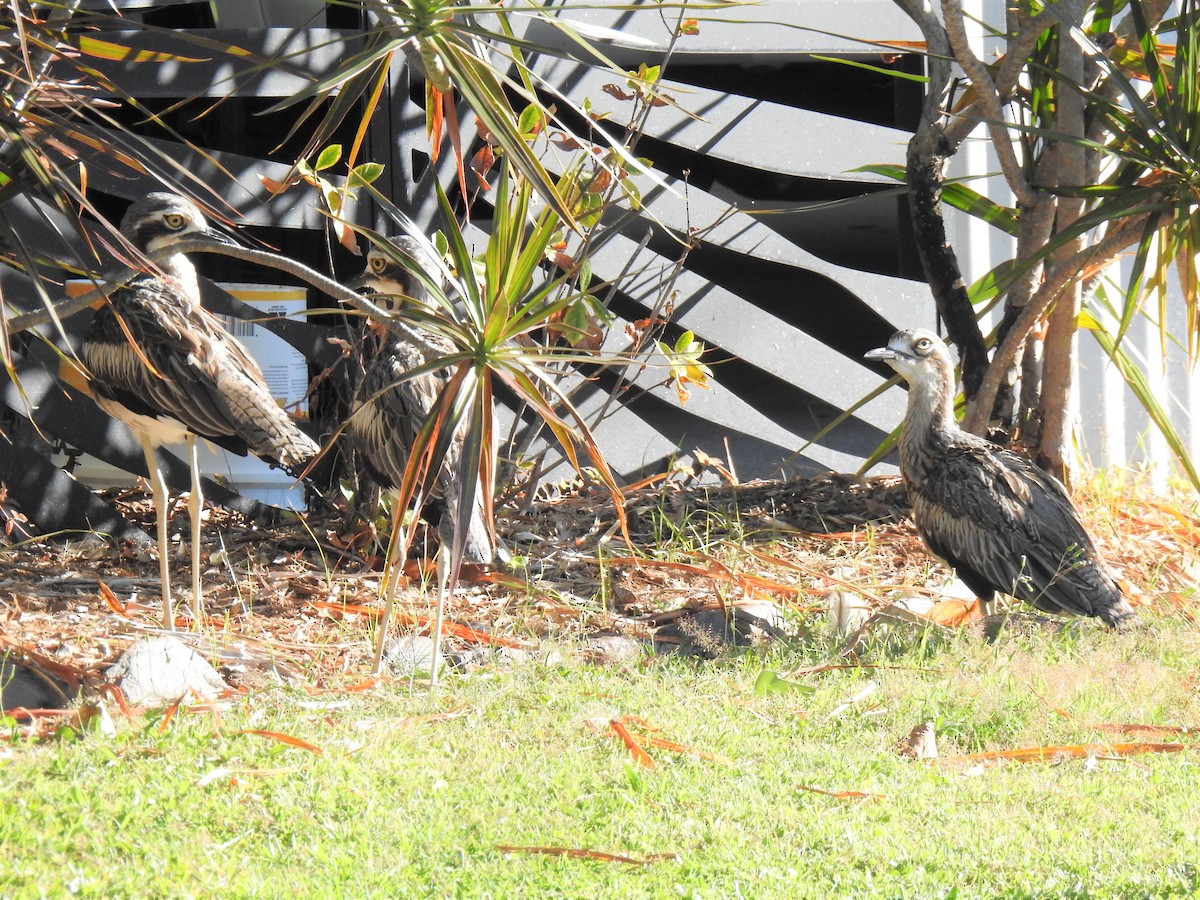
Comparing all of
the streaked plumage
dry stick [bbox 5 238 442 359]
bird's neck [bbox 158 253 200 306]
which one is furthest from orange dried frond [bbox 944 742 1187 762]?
bird's neck [bbox 158 253 200 306]

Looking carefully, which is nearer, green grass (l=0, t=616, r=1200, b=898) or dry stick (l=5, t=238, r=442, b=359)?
green grass (l=0, t=616, r=1200, b=898)

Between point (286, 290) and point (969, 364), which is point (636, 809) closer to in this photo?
point (969, 364)

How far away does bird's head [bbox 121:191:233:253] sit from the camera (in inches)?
205

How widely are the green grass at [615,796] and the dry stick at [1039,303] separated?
2.05 meters

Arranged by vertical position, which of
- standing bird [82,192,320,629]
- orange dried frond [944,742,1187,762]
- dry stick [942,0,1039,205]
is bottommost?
orange dried frond [944,742,1187,762]

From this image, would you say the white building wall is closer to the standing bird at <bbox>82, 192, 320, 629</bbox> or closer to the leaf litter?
the leaf litter

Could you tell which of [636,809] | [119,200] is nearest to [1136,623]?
[636,809]

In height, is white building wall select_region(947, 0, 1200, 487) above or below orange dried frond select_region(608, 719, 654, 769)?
above

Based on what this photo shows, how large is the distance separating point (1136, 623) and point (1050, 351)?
6.27 feet

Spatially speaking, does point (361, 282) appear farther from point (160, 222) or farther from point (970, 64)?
point (970, 64)

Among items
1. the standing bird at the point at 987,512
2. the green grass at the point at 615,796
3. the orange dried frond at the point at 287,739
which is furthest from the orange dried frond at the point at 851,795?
the standing bird at the point at 987,512

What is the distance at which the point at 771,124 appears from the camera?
26.0ft

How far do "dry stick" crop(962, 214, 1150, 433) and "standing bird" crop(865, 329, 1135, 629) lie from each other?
0.36 metres

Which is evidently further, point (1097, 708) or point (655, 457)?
point (655, 457)
